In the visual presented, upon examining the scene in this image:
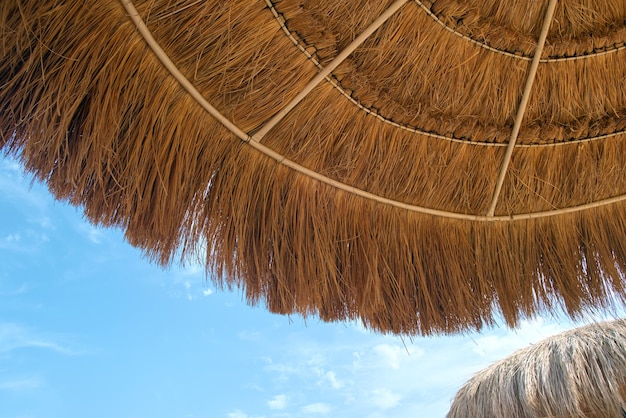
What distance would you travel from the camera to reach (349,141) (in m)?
1.54

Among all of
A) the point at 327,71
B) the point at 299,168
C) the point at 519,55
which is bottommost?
the point at 299,168

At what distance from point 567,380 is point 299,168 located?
79.3 inches

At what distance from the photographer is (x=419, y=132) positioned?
161 centimetres

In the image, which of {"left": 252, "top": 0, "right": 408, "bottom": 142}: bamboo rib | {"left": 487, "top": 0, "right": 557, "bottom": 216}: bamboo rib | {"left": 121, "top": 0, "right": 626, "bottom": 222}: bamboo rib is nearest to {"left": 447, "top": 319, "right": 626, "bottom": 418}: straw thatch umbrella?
{"left": 121, "top": 0, "right": 626, "bottom": 222}: bamboo rib

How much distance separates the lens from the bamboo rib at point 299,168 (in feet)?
3.74

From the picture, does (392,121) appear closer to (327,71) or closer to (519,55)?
(327,71)

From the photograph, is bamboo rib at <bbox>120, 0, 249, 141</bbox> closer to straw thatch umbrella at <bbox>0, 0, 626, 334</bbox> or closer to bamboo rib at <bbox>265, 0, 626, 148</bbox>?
Result: straw thatch umbrella at <bbox>0, 0, 626, 334</bbox>

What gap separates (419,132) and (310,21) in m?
0.51

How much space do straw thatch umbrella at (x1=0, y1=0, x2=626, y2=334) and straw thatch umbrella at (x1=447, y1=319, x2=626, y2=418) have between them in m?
1.01

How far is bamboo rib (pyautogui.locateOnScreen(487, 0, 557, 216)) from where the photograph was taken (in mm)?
1544

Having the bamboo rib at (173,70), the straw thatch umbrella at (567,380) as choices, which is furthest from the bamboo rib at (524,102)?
the straw thatch umbrella at (567,380)

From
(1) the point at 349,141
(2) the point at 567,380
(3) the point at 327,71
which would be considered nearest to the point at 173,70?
(3) the point at 327,71

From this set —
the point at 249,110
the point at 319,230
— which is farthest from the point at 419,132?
the point at 249,110

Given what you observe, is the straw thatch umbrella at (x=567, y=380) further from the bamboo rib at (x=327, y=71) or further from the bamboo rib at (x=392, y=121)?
the bamboo rib at (x=327, y=71)
